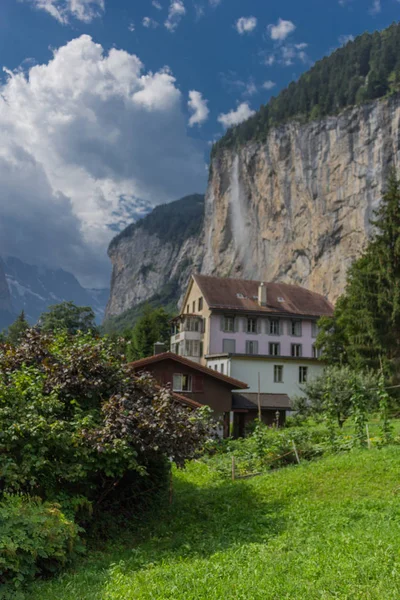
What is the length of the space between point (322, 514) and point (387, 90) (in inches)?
3650

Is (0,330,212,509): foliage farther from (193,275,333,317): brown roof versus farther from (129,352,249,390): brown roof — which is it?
(193,275,333,317): brown roof

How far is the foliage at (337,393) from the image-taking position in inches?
1115

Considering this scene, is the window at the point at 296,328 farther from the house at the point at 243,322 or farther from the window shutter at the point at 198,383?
the window shutter at the point at 198,383

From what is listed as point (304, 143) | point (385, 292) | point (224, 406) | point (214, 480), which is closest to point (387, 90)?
point (304, 143)

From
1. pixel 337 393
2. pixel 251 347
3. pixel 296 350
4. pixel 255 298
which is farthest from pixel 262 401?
pixel 255 298

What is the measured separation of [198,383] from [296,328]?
25949mm

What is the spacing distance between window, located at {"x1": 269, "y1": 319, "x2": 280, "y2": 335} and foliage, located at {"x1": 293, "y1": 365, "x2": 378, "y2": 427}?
20529mm

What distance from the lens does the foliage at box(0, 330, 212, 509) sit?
34.0 feet

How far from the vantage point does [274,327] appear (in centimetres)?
5556

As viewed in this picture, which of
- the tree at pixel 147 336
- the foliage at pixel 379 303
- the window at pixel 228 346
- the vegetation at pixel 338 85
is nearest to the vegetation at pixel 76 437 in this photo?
the foliage at pixel 379 303

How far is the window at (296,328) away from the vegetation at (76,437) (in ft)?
143

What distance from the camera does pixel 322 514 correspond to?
35.9 ft

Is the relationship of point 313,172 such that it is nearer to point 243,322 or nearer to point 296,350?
point 296,350

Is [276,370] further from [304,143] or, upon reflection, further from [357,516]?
[304,143]
